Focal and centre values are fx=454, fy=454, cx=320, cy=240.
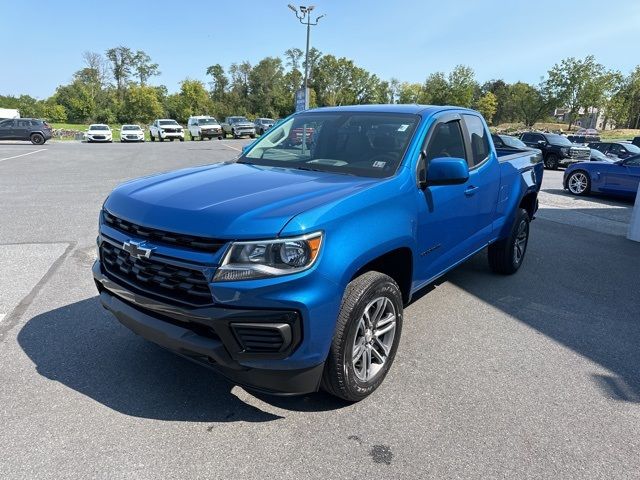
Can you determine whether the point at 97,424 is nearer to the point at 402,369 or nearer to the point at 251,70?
the point at 402,369

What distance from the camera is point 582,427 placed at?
2.70 metres

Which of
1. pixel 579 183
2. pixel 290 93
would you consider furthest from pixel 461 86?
pixel 579 183

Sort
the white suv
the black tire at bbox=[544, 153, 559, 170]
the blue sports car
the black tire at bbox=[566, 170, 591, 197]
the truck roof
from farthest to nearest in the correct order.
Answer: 1. the white suv
2. the black tire at bbox=[544, 153, 559, 170]
3. the black tire at bbox=[566, 170, 591, 197]
4. the blue sports car
5. the truck roof

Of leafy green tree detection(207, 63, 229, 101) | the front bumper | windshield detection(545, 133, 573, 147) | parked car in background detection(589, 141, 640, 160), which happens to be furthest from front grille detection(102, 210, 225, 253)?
leafy green tree detection(207, 63, 229, 101)

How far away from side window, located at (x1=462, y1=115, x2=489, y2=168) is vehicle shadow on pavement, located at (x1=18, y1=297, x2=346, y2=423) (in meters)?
2.62

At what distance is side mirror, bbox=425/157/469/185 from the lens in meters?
3.08

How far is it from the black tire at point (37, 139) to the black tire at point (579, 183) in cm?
3391

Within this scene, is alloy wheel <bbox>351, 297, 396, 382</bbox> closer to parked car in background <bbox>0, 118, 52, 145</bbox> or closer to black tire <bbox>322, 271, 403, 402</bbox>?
black tire <bbox>322, 271, 403, 402</bbox>

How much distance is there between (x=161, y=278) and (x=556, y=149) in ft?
72.7

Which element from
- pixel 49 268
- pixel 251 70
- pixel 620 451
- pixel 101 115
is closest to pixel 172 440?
pixel 620 451

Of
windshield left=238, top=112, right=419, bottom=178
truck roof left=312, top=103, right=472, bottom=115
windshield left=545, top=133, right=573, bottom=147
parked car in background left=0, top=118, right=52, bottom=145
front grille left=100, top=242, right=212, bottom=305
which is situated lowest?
parked car in background left=0, top=118, right=52, bottom=145

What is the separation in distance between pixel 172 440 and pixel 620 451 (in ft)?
8.09

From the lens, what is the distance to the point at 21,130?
1275 inches

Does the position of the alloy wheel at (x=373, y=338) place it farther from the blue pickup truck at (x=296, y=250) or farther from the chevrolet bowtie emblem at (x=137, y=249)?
the chevrolet bowtie emblem at (x=137, y=249)
